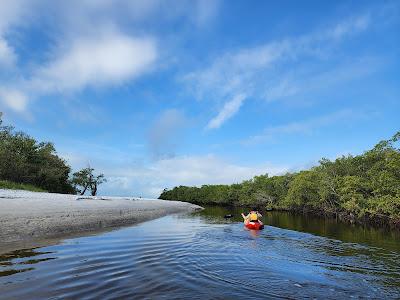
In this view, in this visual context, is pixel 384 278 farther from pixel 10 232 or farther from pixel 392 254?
pixel 10 232

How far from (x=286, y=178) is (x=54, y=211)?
7054cm

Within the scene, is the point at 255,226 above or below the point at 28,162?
below

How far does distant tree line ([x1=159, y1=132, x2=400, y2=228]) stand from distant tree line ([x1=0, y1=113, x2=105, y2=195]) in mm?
45812

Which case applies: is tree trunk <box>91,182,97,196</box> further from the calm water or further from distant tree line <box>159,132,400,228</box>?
the calm water

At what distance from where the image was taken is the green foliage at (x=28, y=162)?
5288cm

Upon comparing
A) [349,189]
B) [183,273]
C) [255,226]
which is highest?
[349,189]

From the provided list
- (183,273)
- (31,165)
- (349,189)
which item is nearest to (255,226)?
(183,273)

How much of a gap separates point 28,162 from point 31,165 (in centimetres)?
154

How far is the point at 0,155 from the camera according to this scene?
49938 mm

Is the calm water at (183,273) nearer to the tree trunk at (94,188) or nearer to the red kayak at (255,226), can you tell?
the red kayak at (255,226)

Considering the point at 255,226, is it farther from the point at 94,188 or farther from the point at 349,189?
the point at 94,188

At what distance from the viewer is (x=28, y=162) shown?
59.5m

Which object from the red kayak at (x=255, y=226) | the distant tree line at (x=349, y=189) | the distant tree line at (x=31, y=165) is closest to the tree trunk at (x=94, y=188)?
the distant tree line at (x=31, y=165)

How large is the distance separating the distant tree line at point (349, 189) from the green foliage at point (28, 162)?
46814 mm
